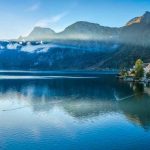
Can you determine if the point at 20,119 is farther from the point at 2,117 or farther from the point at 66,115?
the point at 66,115

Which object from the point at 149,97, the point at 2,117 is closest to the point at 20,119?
the point at 2,117

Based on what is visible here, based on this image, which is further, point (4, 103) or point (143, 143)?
point (4, 103)

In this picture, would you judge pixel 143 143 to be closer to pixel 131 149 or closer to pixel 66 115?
pixel 131 149

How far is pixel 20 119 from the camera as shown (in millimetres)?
95375

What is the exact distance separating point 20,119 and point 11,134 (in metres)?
19.2

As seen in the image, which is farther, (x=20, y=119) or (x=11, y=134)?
(x=20, y=119)

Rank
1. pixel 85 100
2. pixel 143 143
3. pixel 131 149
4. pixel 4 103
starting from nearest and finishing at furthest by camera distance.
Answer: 1. pixel 131 149
2. pixel 143 143
3. pixel 4 103
4. pixel 85 100

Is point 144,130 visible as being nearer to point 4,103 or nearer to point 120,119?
point 120,119

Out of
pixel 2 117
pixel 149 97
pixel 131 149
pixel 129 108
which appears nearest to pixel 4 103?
pixel 2 117

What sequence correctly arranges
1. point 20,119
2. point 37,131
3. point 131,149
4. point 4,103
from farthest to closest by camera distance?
point 4,103
point 20,119
point 37,131
point 131,149

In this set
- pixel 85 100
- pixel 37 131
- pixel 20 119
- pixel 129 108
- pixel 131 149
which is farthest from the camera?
pixel 85 100

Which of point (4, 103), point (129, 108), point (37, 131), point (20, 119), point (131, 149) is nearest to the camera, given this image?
point (131, 149)

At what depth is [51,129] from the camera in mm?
82312

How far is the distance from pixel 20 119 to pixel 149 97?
6673cm
